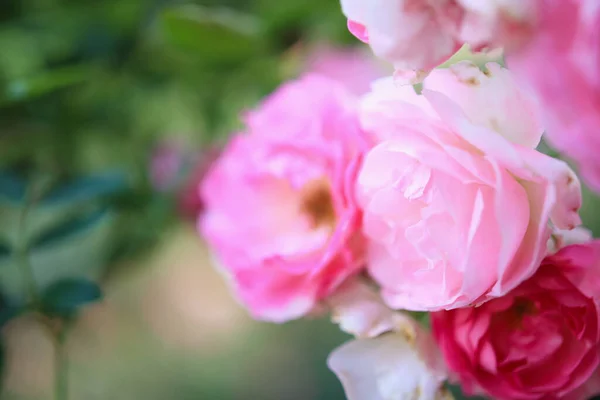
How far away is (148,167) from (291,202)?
0.91 feet

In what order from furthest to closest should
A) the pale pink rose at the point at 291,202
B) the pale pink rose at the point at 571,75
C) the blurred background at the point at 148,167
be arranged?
the blurred background at the point at 148,167, the pale pink rose at the point at 291,202, the pale pink rose at the point at 571,75

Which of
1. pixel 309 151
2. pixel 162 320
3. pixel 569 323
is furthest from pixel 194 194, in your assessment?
pixel 569 323

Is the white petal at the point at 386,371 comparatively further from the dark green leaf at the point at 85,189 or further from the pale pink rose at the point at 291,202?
the dark green leaf at the point at 85,189

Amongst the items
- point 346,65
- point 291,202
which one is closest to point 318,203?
point 291,202

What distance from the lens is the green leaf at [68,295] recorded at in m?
0.30

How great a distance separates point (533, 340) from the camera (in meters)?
0.22

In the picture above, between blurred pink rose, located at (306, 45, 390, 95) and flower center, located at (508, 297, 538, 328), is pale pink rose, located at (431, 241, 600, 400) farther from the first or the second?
blurred pink rose, located at (306, 45, 390, 95)

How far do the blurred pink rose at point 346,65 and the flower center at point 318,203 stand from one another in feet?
0.62

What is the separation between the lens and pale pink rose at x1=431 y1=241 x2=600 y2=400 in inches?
8.1

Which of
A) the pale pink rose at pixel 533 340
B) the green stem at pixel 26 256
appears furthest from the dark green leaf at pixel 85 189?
the pale pink rose at pixel 533 340

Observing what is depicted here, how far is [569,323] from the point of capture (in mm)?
212

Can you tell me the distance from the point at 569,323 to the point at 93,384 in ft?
1.38

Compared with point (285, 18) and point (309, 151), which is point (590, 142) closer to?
point (309, 151)

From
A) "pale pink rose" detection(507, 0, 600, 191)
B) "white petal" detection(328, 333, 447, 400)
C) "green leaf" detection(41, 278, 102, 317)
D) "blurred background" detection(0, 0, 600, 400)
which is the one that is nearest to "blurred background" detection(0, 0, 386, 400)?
"blurred background" detection(0, 0, 600, 400)
